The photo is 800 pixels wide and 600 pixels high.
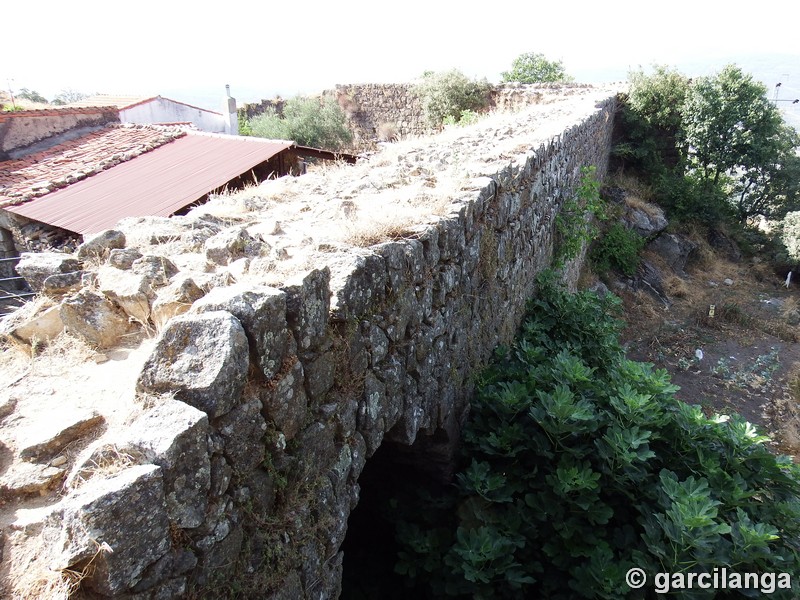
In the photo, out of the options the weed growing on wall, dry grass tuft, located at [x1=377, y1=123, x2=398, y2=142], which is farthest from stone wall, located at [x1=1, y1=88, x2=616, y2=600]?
dry grass tuft, located at [x1=377, y1=123, x2=398, y2=142]

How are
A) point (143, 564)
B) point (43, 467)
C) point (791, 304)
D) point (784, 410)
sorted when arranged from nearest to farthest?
point (143, 564) < point (43, 467) < point (784, 410) < point (791, 304)

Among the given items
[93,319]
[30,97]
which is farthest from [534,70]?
[30,97]

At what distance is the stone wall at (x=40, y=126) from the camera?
404 inches

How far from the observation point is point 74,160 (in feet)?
30.6

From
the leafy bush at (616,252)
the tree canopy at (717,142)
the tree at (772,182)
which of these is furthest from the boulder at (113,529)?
the tree at (772,182)

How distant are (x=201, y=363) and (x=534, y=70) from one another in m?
22.8

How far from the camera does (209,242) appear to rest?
2953mm

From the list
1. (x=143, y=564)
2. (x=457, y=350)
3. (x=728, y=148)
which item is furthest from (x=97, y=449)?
(x=728, y=148)

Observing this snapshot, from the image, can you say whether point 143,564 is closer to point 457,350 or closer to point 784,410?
point 457,350

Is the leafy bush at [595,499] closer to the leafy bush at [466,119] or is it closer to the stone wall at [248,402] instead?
the stone wall at [248,402]

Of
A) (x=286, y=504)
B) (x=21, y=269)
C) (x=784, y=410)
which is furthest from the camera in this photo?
(x=784, y=410)

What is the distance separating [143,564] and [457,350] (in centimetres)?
278

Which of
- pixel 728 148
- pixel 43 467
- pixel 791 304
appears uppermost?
pixel 43 467

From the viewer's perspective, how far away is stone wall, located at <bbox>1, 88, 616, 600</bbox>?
163cm
